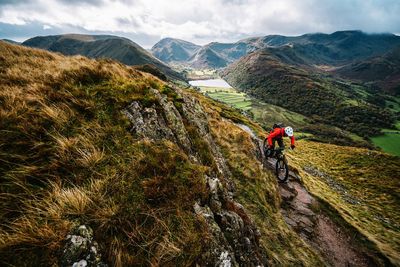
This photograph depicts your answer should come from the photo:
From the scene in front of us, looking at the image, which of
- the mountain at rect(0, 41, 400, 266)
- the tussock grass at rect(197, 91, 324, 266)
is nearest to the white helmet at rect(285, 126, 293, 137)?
the tussock grass at rect(197, 91, 324, 266)

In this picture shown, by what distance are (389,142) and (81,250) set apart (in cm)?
21588

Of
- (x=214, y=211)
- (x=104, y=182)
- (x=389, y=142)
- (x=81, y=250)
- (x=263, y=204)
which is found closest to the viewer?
(x=81, y=250)

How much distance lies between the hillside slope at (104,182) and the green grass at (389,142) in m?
181

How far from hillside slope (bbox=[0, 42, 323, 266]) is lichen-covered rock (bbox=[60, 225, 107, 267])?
0.02 metres

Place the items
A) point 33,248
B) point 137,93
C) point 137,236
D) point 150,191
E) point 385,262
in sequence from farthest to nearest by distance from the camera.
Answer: point 385,262 < point 137,93 < point 150,191 < point 137,236 < point 33,248

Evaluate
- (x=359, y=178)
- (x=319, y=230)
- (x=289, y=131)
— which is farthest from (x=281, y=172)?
(x=359, y=178)

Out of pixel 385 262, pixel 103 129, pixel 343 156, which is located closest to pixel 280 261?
pixel 103 129

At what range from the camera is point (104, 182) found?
172 inches

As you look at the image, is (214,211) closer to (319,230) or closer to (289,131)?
(289,131)

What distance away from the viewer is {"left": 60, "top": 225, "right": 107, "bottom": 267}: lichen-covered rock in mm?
3203

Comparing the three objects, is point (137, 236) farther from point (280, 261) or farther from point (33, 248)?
point (280, 261)

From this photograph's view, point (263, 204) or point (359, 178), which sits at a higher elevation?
point (263, 204)

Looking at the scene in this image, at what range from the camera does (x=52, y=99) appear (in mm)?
6410

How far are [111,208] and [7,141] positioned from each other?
304 cm
